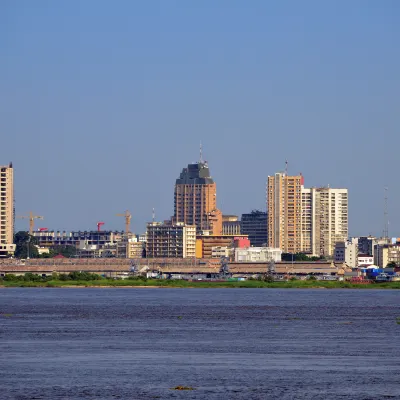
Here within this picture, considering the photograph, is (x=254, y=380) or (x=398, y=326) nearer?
(x=254, y=380)

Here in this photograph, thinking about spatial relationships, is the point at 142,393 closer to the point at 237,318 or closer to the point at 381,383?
the point at 381,383

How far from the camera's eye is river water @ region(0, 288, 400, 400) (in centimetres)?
4812

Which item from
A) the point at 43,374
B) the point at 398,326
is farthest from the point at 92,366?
the point at 398,326

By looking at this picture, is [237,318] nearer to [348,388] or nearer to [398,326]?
[398,326]

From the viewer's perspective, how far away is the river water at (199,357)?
4812 centimetres

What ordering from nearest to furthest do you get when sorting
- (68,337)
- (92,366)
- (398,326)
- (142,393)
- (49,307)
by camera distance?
1. (142,393)
2. (92,366)
3. (68,337)
4. (398,326)
5. (49,307)

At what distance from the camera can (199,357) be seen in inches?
2388

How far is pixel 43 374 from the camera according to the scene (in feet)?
172

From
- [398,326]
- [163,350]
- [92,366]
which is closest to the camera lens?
[92,366]

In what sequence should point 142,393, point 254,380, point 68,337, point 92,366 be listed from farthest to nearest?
point 68,337, point 92,366, point 254,380, point 142,393

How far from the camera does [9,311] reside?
112438 mm

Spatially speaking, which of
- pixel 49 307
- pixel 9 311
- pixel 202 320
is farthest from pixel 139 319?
pixel 49 307

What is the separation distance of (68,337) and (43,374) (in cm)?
2168

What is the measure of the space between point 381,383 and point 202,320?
47141 mm
